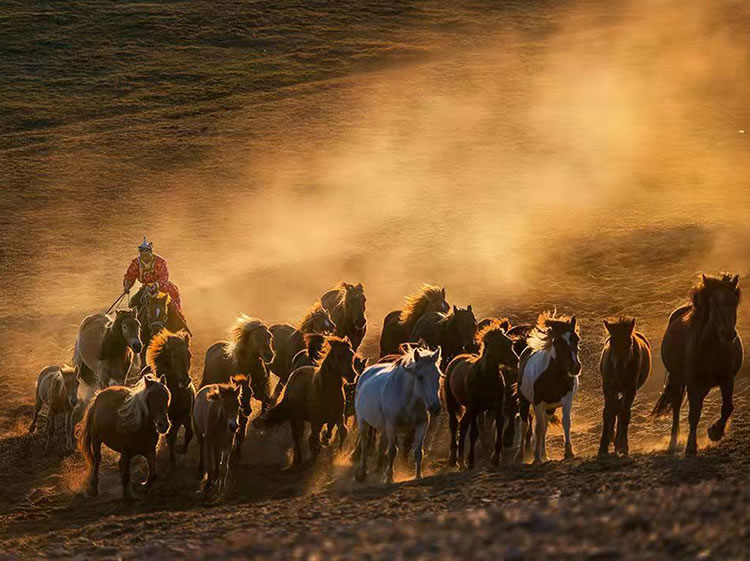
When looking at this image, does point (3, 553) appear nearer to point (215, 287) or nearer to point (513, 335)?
point (513, 335)

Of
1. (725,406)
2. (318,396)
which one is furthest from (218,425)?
(725,406)

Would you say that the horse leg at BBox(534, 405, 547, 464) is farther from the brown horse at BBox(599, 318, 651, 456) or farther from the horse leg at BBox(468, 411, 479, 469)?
the horse leg at BBox(468, 411, 479, 469)

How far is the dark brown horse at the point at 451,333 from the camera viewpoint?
17547mm

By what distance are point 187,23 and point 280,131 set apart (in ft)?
59.8

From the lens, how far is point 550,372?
14625mm

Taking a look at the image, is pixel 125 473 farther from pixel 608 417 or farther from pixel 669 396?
pixel 669 396

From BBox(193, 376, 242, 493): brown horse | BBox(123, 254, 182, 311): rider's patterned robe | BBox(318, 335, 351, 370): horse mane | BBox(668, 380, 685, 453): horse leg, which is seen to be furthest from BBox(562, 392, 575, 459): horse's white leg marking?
BBox(123, 254, 182, 311): rider's patterned robe

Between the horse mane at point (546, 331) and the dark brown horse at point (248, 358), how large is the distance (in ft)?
13.0

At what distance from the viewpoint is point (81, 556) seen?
38.9 ft

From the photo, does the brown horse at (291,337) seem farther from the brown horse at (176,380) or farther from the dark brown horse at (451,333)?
the brown horse at (176,380)

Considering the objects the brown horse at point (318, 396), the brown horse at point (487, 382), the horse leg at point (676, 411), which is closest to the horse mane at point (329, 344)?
the brown horse at point (318, 396)

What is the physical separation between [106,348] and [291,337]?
2.59 m

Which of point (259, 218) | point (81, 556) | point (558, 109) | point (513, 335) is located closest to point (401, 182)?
point (259, 218)

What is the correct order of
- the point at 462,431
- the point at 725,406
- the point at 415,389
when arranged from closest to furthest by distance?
the point at 725,406 → the point at 415,389 → the point at 462,431
